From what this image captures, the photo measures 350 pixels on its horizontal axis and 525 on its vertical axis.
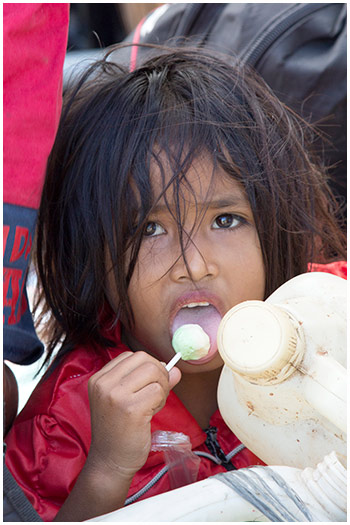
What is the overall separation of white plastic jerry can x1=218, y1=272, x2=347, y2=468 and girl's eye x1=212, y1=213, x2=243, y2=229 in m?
0.36

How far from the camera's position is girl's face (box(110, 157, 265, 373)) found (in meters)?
0.98

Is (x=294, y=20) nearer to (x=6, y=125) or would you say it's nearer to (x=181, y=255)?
(x=181, y=255)

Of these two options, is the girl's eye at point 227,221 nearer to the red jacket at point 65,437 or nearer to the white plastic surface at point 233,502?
the red jacket at point 65,437

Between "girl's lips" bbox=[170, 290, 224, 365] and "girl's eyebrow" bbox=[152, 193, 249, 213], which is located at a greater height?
"girl's eyebrow" bbox=[152, 193, 249, 213]

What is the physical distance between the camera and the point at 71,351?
3.67 feet

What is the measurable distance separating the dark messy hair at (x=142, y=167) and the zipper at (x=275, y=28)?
31 centimetres

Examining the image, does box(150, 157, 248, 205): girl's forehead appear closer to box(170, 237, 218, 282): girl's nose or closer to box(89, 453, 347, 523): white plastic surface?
box(170, 237, 218, 282): girl's nose

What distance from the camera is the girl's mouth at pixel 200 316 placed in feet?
3.20

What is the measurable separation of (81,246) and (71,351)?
0.57 ft

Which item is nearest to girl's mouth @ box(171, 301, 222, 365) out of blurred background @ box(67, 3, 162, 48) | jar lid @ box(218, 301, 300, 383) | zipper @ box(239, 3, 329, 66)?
jar lid @ box(218, 301, 300, 383)

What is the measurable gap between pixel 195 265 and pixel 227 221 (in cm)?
12

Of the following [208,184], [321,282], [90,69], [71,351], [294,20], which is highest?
[294,20]

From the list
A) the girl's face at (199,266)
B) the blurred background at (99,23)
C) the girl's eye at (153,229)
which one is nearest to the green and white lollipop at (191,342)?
the girl's face at (199,266)

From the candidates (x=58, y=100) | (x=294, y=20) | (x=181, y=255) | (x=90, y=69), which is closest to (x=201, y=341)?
(x=181, y=255)
